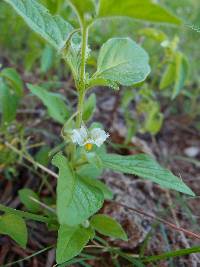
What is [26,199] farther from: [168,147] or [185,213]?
[168,147]

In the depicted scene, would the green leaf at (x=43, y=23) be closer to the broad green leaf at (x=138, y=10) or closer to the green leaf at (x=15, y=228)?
the broad green leaf at (x=138, y=10)

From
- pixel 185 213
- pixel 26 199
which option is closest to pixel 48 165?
pixel 26 199

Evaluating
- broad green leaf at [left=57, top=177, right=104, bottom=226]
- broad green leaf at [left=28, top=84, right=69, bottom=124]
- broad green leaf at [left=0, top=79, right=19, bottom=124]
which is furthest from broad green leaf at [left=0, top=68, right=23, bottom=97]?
broad green leaf at [left=57, top=177, right=104, bottom=226]

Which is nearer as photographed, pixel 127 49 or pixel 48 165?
pixel 127 49

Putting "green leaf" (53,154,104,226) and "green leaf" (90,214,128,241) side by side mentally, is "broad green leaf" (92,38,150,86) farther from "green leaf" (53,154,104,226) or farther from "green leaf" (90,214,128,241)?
"green leaf" (90,214,128,241)

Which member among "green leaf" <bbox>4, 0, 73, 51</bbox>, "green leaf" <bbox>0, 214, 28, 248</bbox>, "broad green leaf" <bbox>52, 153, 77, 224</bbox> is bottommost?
"green leaf" <bbox>0, 214, 28, 248</bbox>

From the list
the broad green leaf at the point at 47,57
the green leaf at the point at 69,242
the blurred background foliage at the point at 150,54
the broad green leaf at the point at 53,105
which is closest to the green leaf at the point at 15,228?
the green leaf at the point at 69,242
